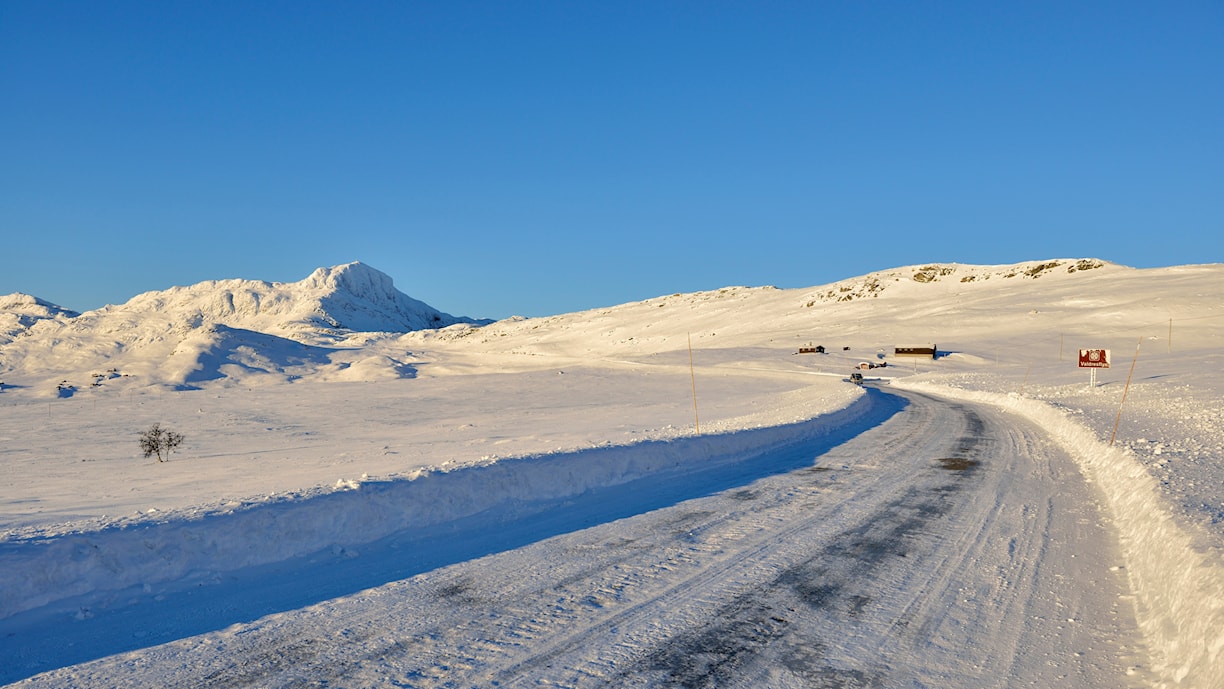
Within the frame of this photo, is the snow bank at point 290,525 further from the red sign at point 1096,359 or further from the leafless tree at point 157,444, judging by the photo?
the red sign at point 1096,359

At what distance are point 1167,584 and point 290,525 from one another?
975 cm

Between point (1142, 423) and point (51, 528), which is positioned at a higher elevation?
point (51, 528)

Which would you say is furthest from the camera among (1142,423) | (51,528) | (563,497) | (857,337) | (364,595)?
(857,337)

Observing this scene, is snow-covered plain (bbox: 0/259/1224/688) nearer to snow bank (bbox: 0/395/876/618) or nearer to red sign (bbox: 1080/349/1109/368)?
→ snow bank (bbox: 0/395/876/618)

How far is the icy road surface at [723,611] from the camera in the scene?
5258 mm

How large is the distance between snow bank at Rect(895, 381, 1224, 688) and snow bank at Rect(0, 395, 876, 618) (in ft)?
24.7

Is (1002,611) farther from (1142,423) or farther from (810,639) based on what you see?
(1142,423)

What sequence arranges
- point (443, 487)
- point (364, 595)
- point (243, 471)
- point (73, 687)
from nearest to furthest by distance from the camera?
point (73, 687) → point (364, 595) → point (443, 487) → point (243, 471)

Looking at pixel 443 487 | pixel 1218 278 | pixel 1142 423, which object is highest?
pixel 1218 278

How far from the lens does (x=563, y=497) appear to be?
38.9ft

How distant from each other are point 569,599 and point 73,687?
3898 millimetres

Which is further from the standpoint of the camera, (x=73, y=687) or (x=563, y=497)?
(x=563, y=497)

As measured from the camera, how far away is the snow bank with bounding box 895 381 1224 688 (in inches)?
206

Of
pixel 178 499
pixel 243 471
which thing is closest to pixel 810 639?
pixel 178 499
